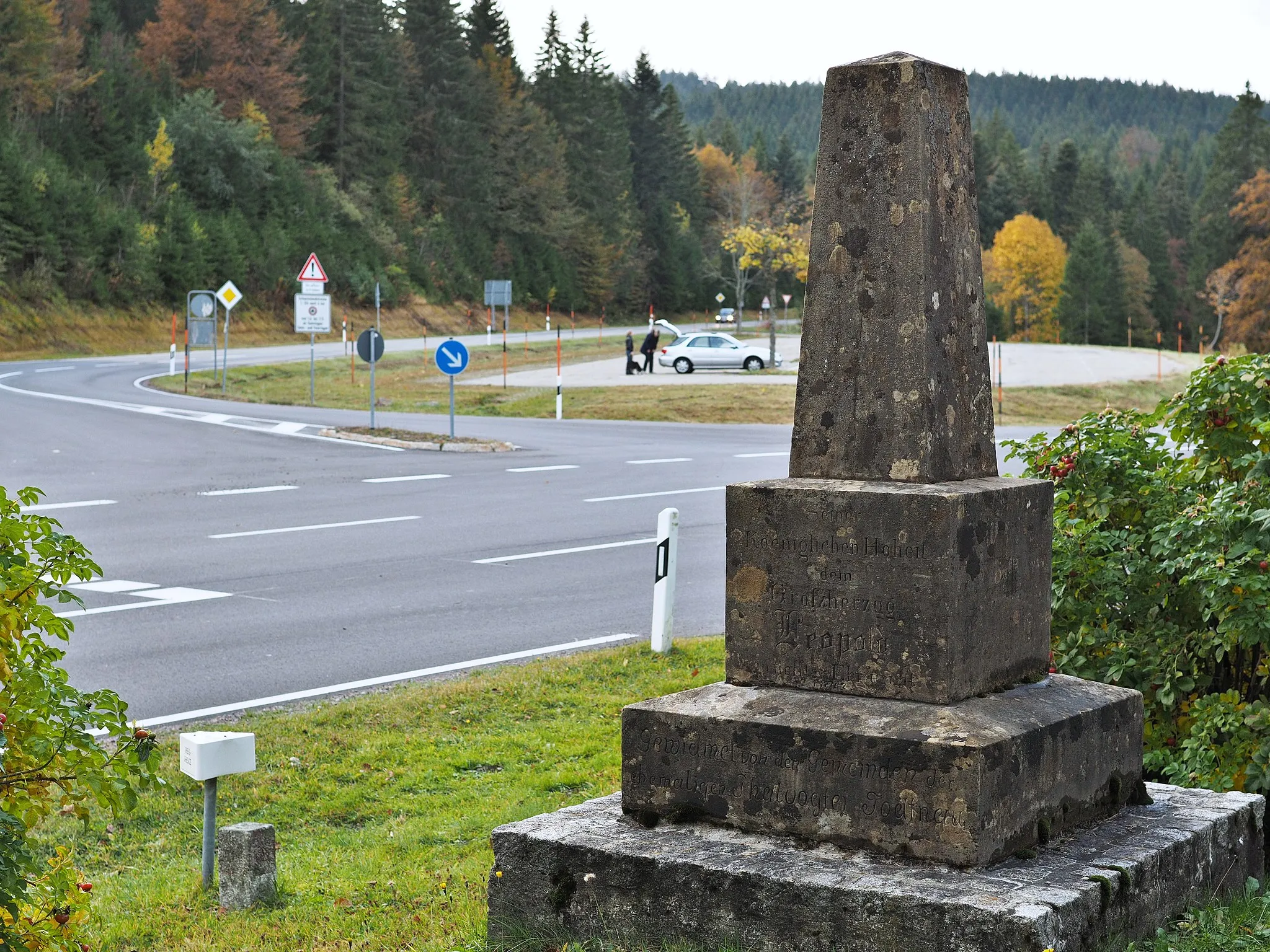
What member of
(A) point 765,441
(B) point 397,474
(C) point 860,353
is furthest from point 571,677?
(A) point 765,441

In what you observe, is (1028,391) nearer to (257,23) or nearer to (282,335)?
(282,335)

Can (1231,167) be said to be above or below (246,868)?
above

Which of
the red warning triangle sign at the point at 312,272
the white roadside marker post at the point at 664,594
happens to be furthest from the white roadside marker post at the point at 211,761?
the red warning triangle sign at the point at 312,272

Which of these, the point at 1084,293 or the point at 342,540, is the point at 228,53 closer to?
the point at 1084,293

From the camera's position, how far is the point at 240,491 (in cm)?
1911

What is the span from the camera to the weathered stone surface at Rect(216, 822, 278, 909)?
16.5 ft

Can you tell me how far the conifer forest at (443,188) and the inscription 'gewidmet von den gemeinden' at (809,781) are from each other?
151 feet

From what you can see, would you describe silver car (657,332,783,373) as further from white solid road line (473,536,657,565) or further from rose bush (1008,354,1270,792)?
rose bush (1008,354,1270,792)

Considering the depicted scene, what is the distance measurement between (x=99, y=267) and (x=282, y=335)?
9015mm

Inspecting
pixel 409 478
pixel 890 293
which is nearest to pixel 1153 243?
pixel 409 478

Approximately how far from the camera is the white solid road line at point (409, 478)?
803 inches

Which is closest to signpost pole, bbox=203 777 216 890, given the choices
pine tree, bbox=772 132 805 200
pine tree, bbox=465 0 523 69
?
pine tree, bbox=465 0 523 69

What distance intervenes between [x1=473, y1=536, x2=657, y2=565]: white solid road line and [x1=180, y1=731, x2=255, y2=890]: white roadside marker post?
8.29 meters

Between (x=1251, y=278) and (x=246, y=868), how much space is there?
9037 centimetres
